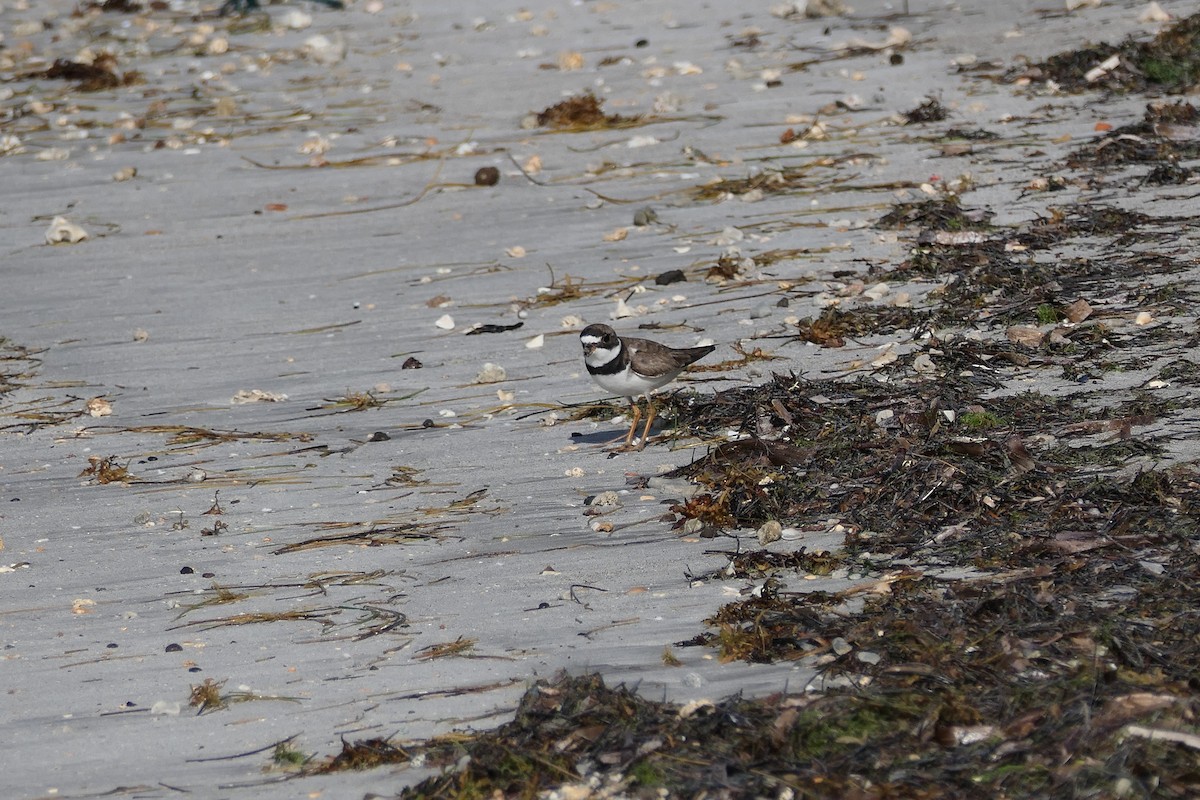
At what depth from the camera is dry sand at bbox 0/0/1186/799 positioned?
161 inches

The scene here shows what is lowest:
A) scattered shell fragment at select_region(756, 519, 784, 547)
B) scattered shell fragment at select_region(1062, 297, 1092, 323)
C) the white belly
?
scattered shell fragment at select_region(756, 519, 784, 547)

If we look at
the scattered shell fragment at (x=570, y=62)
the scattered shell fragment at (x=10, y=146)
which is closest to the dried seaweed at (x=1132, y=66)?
the scattered shell fragment at (x=570, y=62)

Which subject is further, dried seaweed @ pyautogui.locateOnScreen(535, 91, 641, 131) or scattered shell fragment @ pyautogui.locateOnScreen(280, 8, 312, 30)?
scattered shell fragment @ pyautogui.locateOnScreen(280, 8, 312, 30)

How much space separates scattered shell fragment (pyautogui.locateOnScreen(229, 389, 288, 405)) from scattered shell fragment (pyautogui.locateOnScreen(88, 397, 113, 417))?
55 centimetres

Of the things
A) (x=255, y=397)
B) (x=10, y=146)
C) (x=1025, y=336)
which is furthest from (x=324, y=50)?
(x=1025, y=336)

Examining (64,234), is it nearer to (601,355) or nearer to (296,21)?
(601,355)

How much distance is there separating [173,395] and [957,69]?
6.26 meters

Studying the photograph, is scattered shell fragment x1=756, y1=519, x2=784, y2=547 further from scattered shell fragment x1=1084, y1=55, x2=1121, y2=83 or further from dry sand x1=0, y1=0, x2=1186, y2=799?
scattered shell fragment x1=1084, y1=55, x2=1121, y2=83

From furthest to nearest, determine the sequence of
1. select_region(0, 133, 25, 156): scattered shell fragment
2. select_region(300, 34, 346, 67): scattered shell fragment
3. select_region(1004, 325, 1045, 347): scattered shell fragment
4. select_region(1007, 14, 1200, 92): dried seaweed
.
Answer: select_region(300, 34, 346, 67): scattered shell fragment, select_region(0, 133, 25, 156): scattered shell fragment, select_region(1007, 14, 1200, 92): dried seaweed, select_region(1004, 325, 1045, 347): scattered shell fragment

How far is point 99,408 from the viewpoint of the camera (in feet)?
21.3

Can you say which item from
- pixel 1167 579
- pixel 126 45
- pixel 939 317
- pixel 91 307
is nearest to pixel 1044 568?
pixel 1167 579

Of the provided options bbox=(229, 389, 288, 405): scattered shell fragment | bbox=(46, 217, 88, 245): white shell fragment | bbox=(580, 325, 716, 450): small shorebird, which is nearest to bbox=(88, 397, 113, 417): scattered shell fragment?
bbox=(229, 389, 288, 405): scattered shell fragment

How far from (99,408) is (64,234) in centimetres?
255

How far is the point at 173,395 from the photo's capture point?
669 cm
